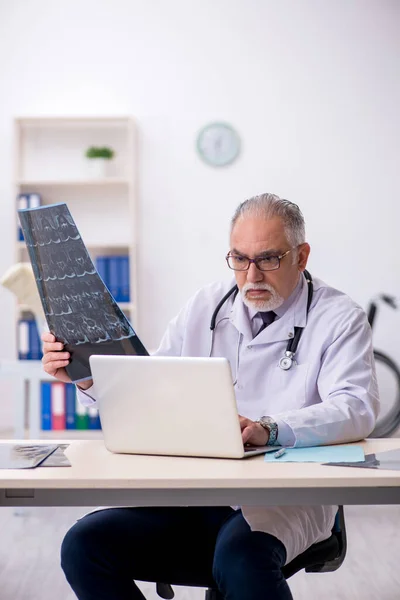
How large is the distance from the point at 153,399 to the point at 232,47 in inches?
172

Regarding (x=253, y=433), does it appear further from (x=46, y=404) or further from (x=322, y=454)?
(x=46, y=404)

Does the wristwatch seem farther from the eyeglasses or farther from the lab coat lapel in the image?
the eyeglasses

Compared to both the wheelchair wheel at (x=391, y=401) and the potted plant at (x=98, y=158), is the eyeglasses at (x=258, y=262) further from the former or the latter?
the potted plant at (x=98, y=158)

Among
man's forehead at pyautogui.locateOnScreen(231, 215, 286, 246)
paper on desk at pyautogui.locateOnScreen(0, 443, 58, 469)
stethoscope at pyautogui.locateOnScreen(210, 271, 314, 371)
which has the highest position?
man's forehead at pyautogui.locateOnScreen(231, 215, 286, 246)

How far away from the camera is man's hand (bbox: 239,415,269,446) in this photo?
4.92 feet

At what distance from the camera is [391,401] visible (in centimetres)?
548

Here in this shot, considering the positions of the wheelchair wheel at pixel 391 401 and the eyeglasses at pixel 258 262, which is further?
→ the wheelchair wheel at pixel 391 401

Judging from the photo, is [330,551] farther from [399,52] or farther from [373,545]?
[399,52]

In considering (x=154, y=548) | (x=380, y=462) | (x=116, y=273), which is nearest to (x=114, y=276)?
(x=116, y=273)

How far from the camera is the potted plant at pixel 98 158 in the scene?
17.1 ft

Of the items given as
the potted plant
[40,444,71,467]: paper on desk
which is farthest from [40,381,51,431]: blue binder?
[40,444,71,467]: paper on desk

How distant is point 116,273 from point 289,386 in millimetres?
3421

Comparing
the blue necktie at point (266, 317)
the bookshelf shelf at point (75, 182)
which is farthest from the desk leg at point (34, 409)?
the blue necktie at point (266, 317)

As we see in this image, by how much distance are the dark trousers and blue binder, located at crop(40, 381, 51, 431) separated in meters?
3.36
